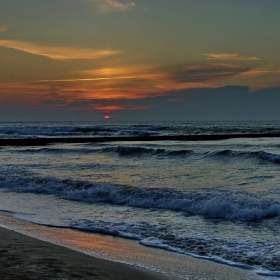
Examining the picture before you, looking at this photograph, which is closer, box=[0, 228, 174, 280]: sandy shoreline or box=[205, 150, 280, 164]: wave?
box=[0, 228, 174, 280]: sandy shoreline

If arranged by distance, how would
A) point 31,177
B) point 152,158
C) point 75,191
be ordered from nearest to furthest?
point 75,191, point 31,177, point 152,158

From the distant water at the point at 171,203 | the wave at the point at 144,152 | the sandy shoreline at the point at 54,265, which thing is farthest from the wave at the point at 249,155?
the sandy shoreline at the point at 54,265

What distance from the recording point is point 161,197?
11.9 meters

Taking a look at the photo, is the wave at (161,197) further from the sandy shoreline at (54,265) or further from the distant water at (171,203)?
the sandy shoreline at (54,265)

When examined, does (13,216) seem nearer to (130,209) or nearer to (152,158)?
(130,209)

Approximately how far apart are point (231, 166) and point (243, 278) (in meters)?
13.7

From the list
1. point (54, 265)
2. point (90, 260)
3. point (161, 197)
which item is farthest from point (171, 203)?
point (54, 265)

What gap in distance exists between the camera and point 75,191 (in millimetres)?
13570

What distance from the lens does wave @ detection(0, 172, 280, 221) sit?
32.5 feet

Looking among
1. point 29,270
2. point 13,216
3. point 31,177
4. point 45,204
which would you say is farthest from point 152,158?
point 29,270

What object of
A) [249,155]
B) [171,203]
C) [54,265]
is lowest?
[171,203]

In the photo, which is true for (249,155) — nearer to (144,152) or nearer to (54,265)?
(144,152)

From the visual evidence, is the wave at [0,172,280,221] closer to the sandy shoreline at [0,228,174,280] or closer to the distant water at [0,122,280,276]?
the distant water at [0,122,280,276]

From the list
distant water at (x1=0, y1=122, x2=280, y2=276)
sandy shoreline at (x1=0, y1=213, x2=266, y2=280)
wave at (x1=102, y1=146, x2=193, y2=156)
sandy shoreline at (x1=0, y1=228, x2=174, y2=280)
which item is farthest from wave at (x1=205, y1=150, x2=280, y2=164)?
sandy shoreline at (x1=0, y1=228, x2=174, y2=280)
